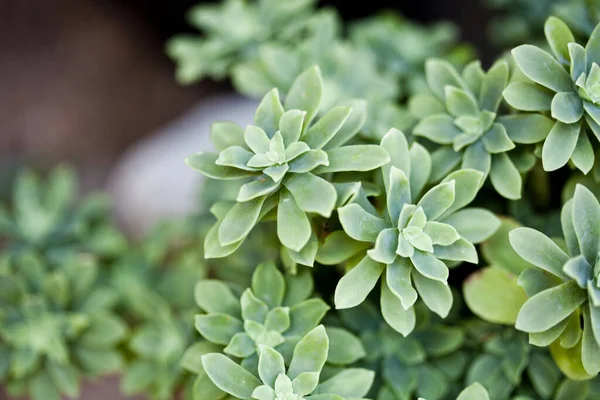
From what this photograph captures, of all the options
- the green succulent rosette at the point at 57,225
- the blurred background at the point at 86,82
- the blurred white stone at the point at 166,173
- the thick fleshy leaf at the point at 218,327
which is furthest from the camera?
the blurred background at the point at 86,82

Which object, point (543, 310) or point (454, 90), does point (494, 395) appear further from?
point (454, 90)

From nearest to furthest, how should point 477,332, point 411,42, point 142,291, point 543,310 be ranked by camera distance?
point 543,310 < point 477,332 < point 142,291 < point 411,42

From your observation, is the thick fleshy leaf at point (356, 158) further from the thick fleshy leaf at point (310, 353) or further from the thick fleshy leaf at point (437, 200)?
the thick fleshy leaf at point (310, 353)

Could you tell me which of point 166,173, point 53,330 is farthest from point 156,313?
point 166,173

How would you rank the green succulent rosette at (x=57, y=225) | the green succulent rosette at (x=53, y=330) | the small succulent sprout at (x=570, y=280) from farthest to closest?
the green succulent rosette at (x=57, y=225) → the green succulent rosette at (x=53, y=330) → the small succulent sprout at (x=570, y=280)

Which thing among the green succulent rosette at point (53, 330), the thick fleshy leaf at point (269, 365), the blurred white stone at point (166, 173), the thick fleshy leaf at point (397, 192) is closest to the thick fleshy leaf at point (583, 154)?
the thick fleshy leaf at point (397, 192)

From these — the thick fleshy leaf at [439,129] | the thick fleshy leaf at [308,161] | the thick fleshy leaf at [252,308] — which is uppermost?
the thick fleshy leaf at [308,161]

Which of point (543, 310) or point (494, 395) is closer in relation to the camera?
point (543, 310)

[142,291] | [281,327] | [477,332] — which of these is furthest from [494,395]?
[142,291]
